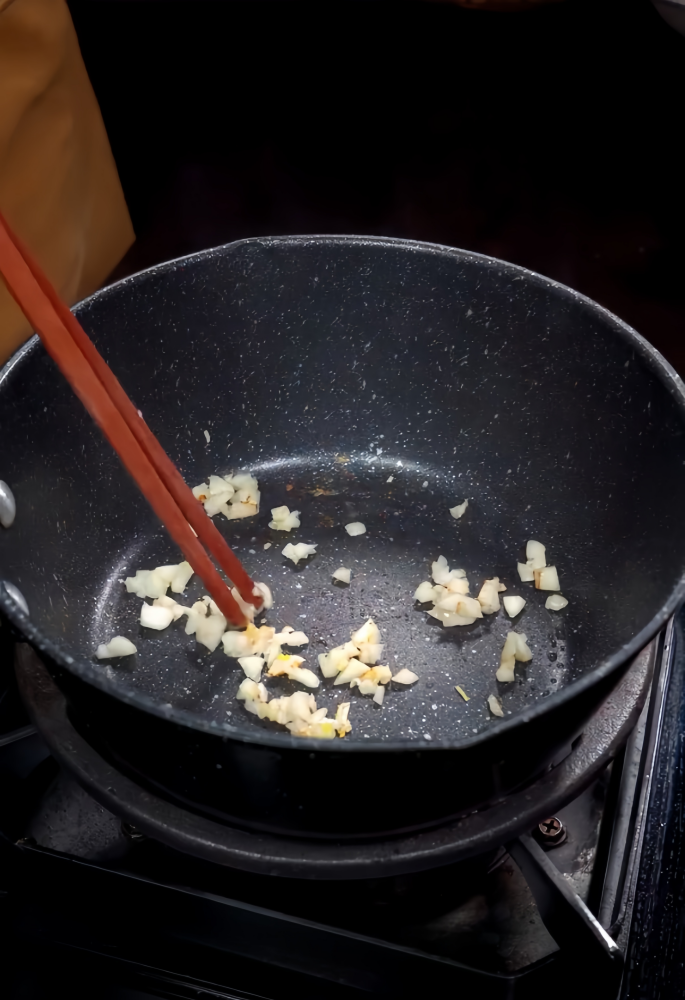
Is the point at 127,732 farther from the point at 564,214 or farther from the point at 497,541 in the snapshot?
the point at 564,214

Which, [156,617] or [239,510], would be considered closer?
[156,617]

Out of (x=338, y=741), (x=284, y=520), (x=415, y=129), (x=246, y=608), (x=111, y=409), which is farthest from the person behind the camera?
(x=415, y=129)

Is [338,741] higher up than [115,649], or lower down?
higher up

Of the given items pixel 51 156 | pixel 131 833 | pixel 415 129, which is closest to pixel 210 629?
pixel 131 833

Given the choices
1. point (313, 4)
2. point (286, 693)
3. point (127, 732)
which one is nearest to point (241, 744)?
point (127, 732)

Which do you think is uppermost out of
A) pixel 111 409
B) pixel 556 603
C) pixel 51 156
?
pixel 51 156

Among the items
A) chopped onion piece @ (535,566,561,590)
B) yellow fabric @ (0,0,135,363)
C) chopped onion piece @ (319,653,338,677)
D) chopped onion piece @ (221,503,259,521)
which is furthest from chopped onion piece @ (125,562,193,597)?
chopped onion piece @ (535,566,561,590)

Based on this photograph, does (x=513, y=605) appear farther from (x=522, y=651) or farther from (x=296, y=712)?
→ (x=296, y=712)
